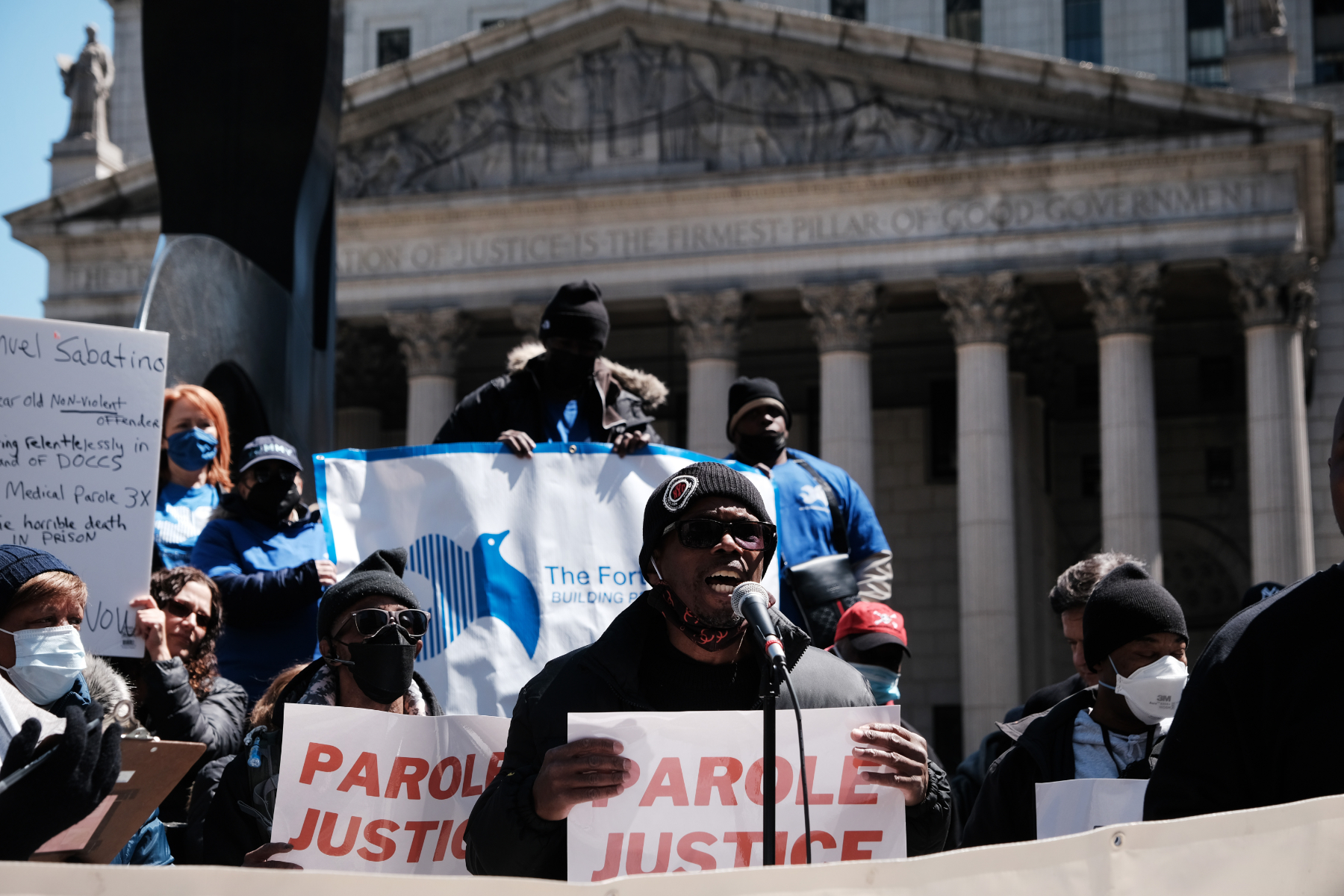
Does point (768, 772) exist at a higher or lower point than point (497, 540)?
lower

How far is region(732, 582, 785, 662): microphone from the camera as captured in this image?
412 centimetres

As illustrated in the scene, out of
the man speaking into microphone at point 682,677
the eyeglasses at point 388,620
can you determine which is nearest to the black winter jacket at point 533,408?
the eyeglasses at point 388,620

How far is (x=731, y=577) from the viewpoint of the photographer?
4.86 m

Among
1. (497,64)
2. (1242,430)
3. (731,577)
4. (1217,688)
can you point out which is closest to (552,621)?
(731,577)

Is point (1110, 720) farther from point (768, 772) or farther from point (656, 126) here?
point (656, 126)

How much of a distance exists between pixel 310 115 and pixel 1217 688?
25.3ft

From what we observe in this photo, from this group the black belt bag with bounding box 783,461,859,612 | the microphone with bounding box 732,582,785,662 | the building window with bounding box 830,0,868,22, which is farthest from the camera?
the building window with bounding box 830,0,868,22

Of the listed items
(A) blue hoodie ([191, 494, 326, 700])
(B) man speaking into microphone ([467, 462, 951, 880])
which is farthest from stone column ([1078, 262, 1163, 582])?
(B) man speaking into microphone ([467, 462, 951, 880])

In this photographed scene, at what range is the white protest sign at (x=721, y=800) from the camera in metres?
4.60

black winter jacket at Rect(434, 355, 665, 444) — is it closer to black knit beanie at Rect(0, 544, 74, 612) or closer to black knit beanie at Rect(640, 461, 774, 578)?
black knit beanie at Rect(0, 544, 74, 612)

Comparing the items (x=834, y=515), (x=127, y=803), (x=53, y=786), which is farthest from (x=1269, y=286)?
(x=53, y=786)

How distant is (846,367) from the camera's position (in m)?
33.5

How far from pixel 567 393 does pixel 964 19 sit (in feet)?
132

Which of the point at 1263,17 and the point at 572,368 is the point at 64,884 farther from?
the point at 1263,17
